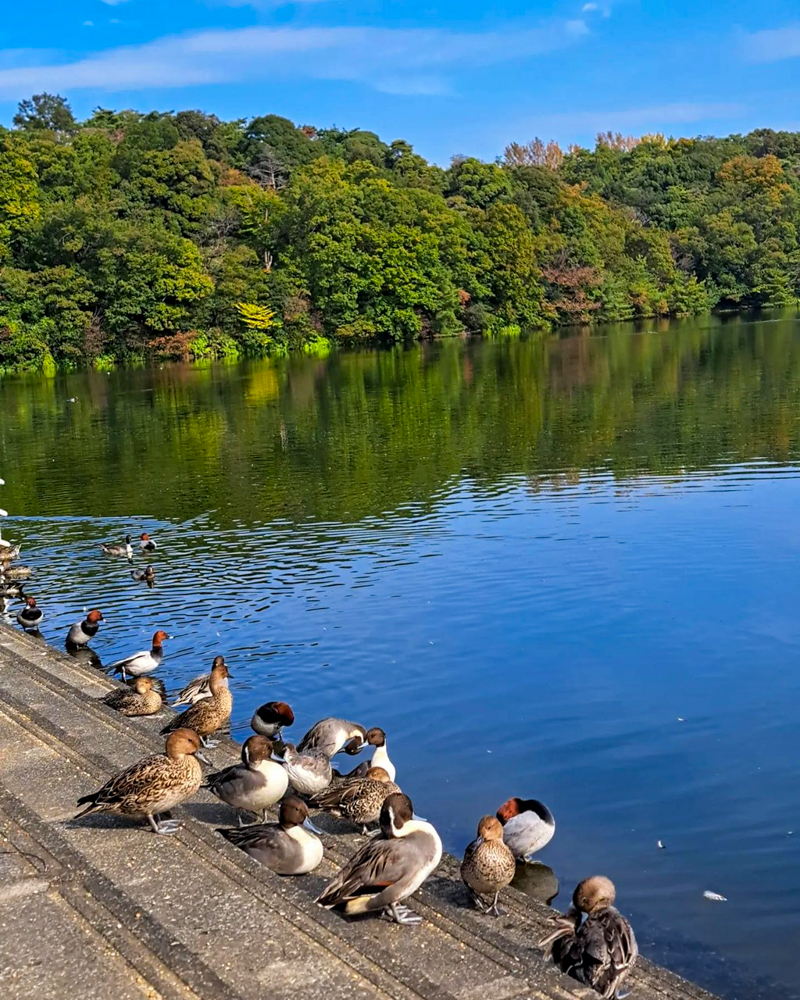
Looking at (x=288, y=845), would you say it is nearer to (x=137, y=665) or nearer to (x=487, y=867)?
(x=487, y=867)

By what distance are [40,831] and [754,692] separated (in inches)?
288

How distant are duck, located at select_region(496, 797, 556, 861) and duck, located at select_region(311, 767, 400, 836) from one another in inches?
33.6

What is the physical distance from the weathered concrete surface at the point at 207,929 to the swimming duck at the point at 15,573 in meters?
10.0

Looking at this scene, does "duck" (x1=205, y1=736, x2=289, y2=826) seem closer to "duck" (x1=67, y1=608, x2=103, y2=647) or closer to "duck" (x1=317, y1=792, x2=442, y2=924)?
"duck" (x1=317, y1=792, x2=442, y2=924)

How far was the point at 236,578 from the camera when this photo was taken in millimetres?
17047

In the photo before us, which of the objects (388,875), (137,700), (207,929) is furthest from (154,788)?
(137,700)

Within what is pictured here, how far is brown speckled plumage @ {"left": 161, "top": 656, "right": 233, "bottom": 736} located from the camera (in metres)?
10.3

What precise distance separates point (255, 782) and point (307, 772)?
1127mm

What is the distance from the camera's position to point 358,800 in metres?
8.20

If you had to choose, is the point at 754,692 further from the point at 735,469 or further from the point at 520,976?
the point at 735,469

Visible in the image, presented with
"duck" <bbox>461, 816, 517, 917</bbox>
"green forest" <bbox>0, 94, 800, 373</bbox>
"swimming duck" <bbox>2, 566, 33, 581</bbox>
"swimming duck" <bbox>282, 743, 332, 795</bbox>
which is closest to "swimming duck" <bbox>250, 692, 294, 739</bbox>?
"swimming duck" <bbox>282, 743, 332, 795</bbox>

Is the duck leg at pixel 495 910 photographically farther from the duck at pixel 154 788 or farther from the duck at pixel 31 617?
the duck at pixel 31 617

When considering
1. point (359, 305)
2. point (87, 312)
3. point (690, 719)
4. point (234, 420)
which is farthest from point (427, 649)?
point (359, 305)

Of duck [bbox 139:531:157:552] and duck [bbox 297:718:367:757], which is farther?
duck [bbox 139:531:157:552]
